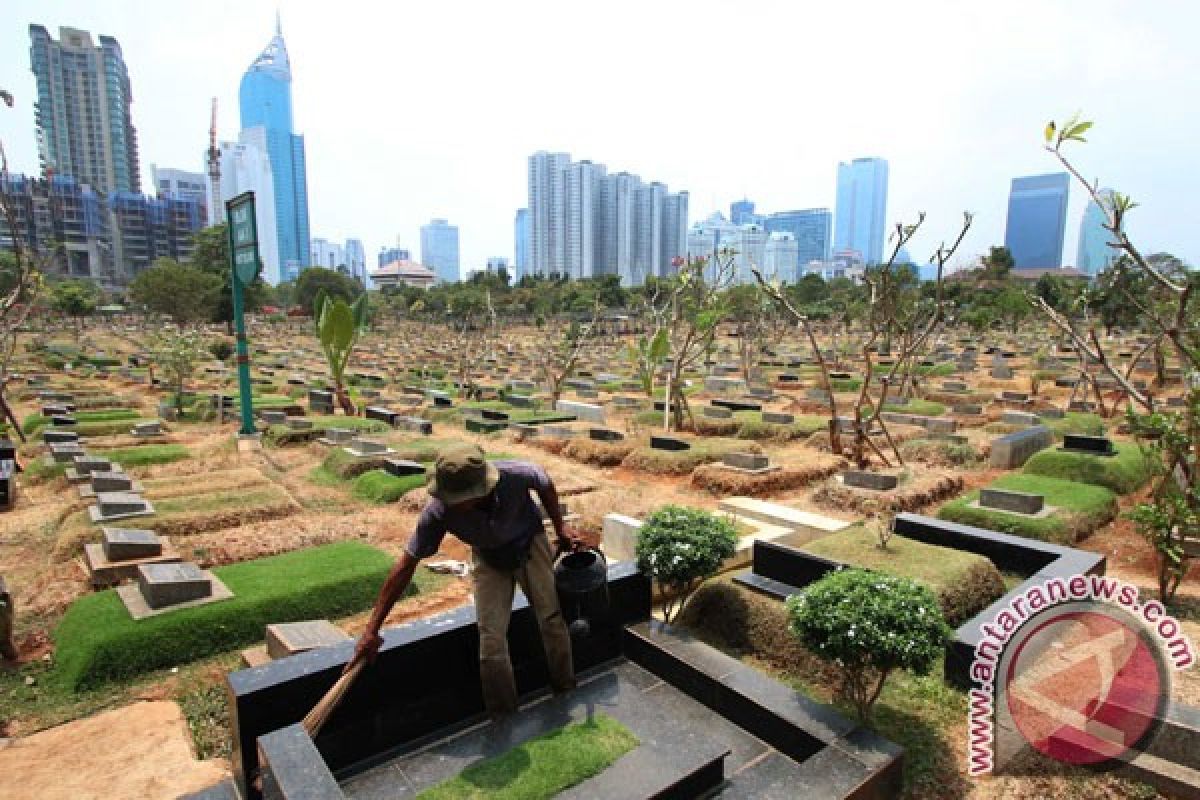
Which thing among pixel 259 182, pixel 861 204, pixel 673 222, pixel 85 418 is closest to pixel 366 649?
pixel 85 418

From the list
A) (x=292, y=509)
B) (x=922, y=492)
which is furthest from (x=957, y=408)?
(x=292, y=509)

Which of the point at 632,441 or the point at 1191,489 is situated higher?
the point at 1191,489

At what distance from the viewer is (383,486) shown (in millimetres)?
10352

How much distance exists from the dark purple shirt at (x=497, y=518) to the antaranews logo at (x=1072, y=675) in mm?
2783

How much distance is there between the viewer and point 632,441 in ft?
44.5

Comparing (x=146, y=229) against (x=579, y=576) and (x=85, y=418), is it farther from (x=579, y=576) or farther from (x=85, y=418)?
(x=579, y=576)

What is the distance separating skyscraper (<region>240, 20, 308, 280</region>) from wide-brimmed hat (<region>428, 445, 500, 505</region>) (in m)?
142

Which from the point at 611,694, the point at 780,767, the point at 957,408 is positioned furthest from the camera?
the point at 957,408

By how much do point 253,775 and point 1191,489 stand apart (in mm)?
7314

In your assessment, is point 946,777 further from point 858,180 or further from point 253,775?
point 858,180

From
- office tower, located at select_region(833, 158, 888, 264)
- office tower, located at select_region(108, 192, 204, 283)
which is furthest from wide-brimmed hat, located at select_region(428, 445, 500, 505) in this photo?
office tower, located at select_region(833, 158, 888, 264)

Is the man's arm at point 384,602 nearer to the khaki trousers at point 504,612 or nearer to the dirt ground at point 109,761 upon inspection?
the khaki trousers at point 504,612

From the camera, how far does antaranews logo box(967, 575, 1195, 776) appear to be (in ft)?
12.4

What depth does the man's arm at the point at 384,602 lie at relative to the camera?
345cm
